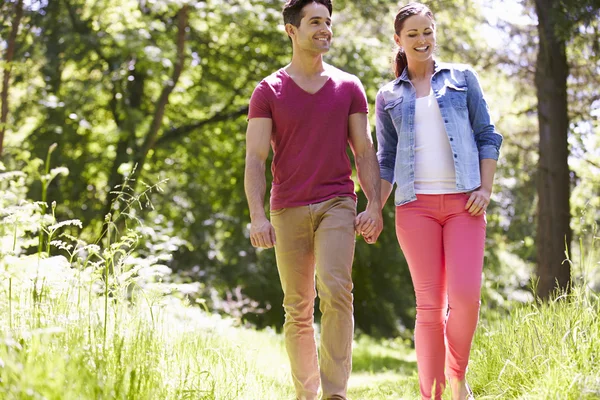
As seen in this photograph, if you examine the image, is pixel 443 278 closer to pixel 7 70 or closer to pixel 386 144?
pixel 386 144

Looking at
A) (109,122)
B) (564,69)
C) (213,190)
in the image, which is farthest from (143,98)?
(564,69)

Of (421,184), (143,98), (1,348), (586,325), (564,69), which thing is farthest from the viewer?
(143,98)

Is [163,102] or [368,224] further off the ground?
[163,102]

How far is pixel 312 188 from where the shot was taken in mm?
3641

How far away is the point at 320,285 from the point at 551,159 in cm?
605

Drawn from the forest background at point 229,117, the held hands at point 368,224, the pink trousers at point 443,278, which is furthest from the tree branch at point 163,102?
the pink trousers at point 443,278

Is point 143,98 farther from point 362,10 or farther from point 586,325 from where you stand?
point 586,325

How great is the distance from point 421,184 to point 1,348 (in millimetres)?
2002

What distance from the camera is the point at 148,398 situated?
2.87 metres

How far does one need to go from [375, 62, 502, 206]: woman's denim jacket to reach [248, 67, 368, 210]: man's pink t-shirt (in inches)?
10.2

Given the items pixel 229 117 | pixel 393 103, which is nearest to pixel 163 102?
pixel 229 117

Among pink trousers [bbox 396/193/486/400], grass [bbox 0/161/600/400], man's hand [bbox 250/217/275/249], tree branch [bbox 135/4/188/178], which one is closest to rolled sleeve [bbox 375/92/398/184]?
pink trousers [bbox 396/193/486/400]

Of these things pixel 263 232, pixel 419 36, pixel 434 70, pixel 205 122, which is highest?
pixel 205 122

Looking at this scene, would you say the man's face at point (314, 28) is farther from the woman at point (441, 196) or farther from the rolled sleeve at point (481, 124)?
the rolled sleeve at point (481, 124)
